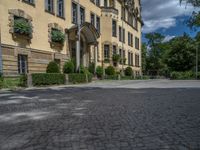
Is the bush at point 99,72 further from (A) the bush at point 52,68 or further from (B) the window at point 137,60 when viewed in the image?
(B) the window at point 137,60

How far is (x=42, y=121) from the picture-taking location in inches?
286

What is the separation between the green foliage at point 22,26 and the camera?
881 inches

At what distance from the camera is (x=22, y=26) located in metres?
22.7

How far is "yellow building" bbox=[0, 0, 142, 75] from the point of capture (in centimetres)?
2230

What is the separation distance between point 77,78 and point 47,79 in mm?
5148

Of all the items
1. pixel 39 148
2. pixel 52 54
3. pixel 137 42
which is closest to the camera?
pixel 39 148

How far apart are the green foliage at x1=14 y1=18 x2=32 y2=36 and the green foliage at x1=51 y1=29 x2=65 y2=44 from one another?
13.1ft

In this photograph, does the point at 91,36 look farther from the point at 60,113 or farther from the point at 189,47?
the point at 189,47

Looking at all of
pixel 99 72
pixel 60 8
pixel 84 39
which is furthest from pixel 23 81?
pixel 99 72

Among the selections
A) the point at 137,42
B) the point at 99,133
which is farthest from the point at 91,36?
the point at 99,133

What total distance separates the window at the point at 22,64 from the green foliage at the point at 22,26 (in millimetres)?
1917

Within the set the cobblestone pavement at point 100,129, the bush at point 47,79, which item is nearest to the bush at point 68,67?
the bush at point 47,79

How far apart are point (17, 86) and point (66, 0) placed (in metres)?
13.7

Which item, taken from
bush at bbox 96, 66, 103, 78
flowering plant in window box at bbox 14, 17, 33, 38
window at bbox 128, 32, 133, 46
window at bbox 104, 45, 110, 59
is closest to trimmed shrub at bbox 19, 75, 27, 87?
flowering plant in window box at bbox 14, 17, 33, 38
